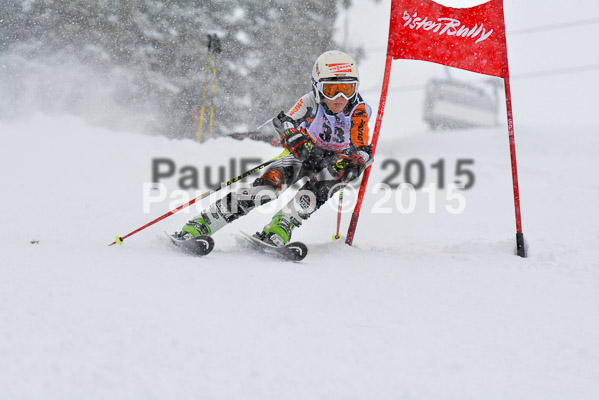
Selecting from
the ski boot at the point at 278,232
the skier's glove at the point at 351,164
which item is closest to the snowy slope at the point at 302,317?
the ski boot at the point at 278,232

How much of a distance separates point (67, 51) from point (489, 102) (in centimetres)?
1815

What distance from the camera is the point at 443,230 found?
16.6ft

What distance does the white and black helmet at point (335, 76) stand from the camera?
3902 mm

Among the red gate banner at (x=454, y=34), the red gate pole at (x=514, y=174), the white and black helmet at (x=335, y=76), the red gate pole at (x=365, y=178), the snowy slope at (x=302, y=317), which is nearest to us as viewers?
the snowy slope at (x=302, y=317)

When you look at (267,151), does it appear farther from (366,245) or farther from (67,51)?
(67,51)

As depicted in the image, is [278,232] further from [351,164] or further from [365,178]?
[365,178]

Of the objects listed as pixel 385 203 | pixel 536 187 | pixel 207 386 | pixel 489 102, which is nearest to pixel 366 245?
pixel 385 203

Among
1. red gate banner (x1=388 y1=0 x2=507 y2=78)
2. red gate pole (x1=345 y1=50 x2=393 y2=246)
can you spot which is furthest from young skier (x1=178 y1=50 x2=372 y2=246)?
red gate banner (x1=388 y1=0 x2=507 y2=78)

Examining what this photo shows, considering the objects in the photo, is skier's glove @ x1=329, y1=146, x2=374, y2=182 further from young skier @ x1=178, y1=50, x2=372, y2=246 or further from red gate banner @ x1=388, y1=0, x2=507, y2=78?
red gate banner @ x1=388, y1=0, x2=507, y2=78

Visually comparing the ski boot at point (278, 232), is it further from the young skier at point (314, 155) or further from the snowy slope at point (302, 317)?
the snowy slope at point (302, 317)

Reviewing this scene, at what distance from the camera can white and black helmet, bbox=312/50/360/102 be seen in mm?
3902

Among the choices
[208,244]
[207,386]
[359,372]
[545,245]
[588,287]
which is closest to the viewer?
[207,386]

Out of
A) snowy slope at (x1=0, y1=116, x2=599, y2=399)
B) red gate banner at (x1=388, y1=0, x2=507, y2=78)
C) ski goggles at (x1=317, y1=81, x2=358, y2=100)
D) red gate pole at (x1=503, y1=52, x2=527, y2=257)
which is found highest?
red gate banner at (x1=388, y1=0, x2=507, y2=78)

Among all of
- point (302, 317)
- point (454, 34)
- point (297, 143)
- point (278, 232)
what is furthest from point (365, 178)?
point (302, 317)
